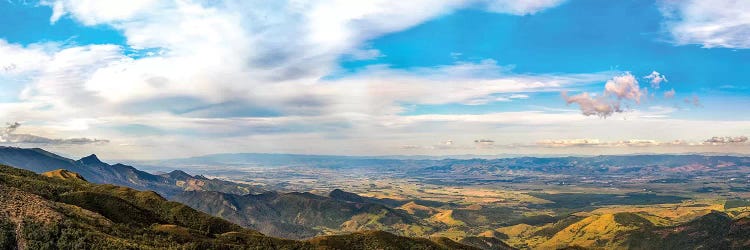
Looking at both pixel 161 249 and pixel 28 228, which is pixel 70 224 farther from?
pixel 161 249

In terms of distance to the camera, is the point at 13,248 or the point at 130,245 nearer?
the point at 13,248

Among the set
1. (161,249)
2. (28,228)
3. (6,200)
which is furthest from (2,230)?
(161,249)

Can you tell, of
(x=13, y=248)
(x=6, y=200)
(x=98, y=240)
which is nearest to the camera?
(x=13, y=248)

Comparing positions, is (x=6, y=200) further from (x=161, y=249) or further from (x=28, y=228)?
(x=161, y=249)

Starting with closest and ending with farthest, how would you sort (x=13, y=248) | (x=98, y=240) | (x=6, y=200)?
(x=13, y=248) < (x=98, y=240) < (x=6, y=200)

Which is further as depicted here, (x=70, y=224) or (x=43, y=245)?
(x=70, y=224)

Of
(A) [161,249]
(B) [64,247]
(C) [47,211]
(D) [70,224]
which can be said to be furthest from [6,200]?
(A) [161,249]

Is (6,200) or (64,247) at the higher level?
(6,200)

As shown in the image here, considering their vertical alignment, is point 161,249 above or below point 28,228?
below
